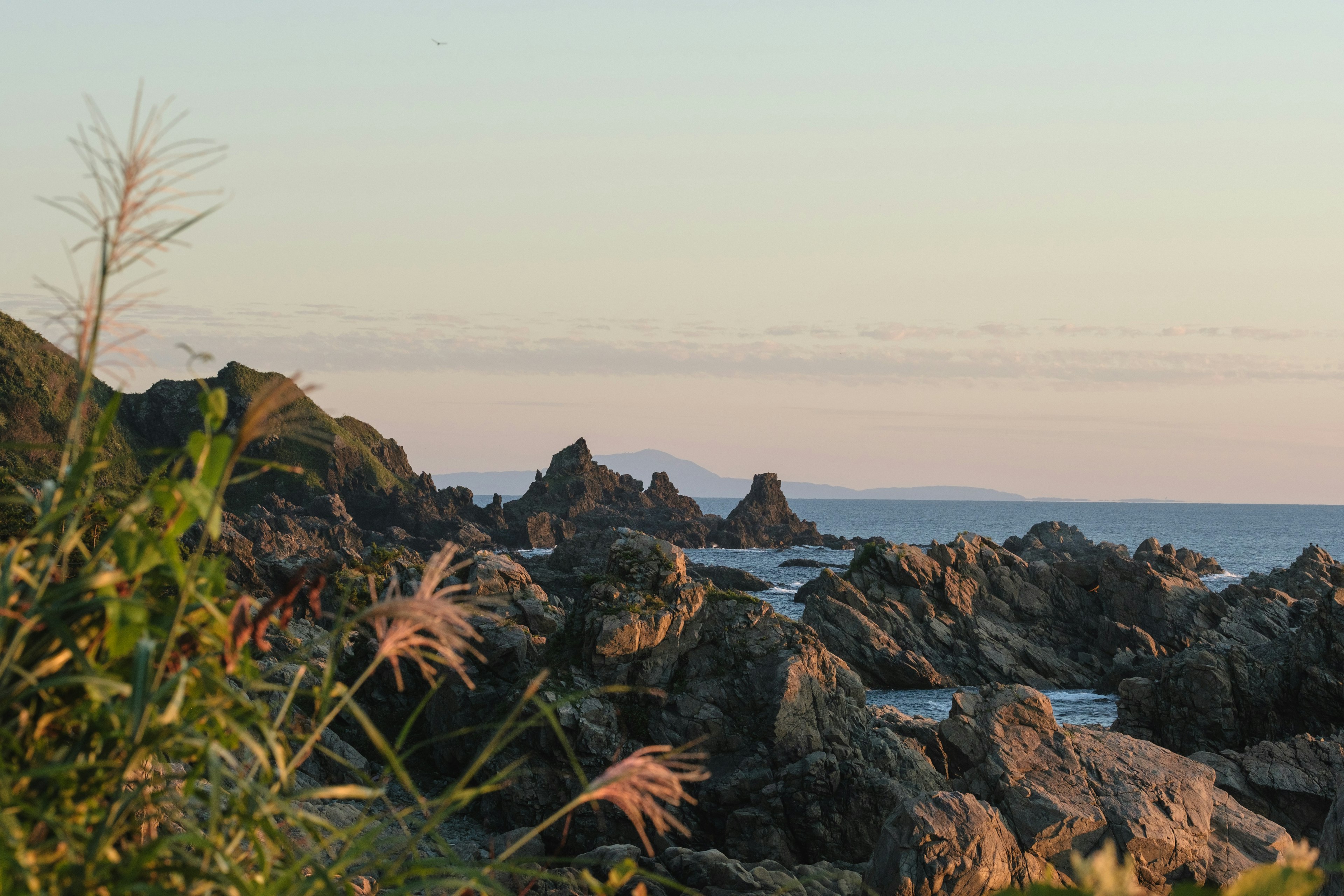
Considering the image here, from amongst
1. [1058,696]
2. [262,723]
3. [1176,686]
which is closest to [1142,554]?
[1058,696]

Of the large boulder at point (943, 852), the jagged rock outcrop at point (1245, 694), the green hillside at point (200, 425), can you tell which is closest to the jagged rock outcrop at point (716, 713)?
the large boulder at point (943, 852)

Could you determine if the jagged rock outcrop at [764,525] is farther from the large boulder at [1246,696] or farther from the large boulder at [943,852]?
the large boulder at [943,852]

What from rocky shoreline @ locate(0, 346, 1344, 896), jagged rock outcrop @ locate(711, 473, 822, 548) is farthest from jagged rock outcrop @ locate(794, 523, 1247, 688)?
jagged rock outcrop @ locate(711, 473, 822, 548)

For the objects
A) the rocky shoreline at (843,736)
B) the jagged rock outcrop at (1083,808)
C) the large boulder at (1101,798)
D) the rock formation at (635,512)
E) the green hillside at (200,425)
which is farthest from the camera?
the rock formation at (635,512)

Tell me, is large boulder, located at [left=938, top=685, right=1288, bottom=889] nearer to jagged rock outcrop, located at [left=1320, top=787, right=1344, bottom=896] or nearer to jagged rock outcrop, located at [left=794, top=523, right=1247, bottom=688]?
jagged rock outcrop, located at [left=1320, top=787, right=1344, bottom=896]

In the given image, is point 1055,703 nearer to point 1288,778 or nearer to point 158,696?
point 1288,778

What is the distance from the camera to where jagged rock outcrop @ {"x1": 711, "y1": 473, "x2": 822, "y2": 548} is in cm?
13838

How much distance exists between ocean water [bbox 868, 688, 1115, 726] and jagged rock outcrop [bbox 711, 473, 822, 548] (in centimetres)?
→ 9079

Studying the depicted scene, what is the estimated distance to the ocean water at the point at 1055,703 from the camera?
3972cm

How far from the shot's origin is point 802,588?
76.6m

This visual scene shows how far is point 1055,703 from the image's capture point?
4309cm

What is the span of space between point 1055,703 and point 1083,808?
2801cm

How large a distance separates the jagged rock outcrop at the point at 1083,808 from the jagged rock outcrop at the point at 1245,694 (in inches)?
464

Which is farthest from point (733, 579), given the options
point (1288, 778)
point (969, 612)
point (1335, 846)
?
point (1335, 846)
